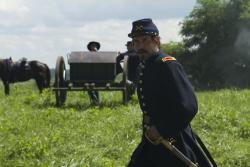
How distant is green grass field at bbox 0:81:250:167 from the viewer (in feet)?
26.2

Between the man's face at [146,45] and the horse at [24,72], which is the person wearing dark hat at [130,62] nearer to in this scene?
the horse at [24,72]

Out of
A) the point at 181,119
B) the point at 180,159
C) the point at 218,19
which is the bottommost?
the point at 180,159

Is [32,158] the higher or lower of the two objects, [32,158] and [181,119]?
the lower

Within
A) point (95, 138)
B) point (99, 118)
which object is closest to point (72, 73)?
point (99, 118)

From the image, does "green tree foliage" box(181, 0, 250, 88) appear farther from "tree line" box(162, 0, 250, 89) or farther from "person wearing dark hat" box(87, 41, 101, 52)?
"person wearing dark hat" box(87, 41, 101, 52)

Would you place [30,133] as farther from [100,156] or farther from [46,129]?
[100,156]

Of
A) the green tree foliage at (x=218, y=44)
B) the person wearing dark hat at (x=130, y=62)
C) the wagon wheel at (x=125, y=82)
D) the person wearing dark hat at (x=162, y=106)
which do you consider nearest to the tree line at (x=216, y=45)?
the green tree foliage at (x=218, y=44)

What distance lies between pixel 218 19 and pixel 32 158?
2889 centimetres

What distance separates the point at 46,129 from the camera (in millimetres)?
10320

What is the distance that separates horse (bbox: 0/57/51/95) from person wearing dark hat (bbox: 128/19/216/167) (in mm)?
18053

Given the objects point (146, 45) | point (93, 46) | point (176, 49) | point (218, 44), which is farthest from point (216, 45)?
point (146, 45)

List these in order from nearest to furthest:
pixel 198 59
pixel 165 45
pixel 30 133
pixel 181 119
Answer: pixel 181 119 < pixel 30 133 < pixel 198 59 < pixel 165 45

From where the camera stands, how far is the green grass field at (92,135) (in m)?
7.98

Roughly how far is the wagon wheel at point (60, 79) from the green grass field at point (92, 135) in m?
0.74
